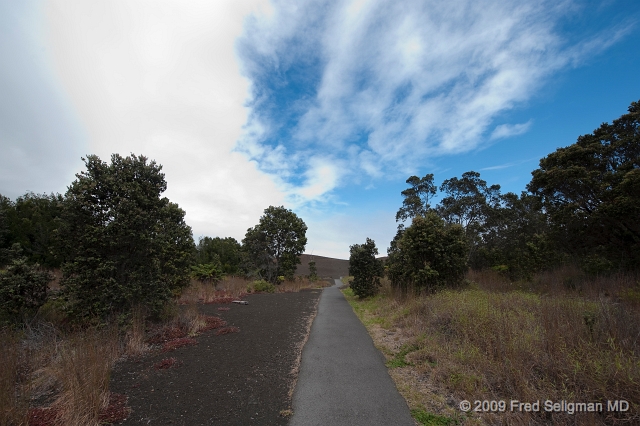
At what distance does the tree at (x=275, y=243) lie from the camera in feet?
82.5

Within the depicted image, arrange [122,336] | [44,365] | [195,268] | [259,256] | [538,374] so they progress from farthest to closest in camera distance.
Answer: [259,256], [195,268], [122,336], [44,365], [538,374]

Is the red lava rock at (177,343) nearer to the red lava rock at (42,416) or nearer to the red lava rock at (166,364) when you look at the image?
the red lava rock at (166,364)

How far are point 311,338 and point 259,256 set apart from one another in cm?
1892

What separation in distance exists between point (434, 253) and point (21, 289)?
40.3 feet

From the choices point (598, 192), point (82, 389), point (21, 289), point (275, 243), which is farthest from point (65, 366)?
point (275, 243)

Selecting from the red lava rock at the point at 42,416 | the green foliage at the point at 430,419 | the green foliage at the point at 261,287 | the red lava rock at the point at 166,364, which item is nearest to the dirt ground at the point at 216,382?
the red lava rock at the point at 166,364

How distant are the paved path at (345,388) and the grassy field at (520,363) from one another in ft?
0.86

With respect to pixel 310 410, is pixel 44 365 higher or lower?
higher

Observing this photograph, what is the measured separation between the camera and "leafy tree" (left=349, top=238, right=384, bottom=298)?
15.8 meters

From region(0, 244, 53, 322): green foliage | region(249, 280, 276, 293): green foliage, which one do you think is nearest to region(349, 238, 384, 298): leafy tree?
region(249, 280, 276, 293): green foliage

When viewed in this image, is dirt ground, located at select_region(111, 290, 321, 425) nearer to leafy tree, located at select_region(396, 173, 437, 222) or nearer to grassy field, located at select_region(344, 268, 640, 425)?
grassy field, located at select_region(344, 268, 640, 425)

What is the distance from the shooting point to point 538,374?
3.56m

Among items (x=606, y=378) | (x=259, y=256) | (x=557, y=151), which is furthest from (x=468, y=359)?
(x=259, y=256)

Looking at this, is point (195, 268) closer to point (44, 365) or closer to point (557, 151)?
point (44, 365)
